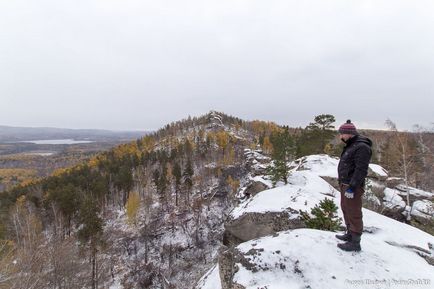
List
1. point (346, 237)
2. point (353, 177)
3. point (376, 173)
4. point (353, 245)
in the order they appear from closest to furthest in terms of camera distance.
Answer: point (353, 177) → point (353, 245) → point (346, 237) → point (376, 173)

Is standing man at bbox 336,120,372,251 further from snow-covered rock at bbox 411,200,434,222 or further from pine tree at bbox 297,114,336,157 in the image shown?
pine tree at bbox 297,114,336,157

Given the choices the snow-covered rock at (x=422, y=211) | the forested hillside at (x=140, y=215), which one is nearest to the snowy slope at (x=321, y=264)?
the forested hillside at (x=140, y=215)

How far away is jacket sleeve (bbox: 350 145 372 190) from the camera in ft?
20.9

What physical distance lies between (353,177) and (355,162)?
16.1 inches

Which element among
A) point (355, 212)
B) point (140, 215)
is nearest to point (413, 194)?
point (355, 212)

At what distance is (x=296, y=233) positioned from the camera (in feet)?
25.1

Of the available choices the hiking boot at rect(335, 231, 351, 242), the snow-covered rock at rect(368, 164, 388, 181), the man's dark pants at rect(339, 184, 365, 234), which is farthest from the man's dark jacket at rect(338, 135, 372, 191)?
the snow-covered rock at rect(368, 164, 388, 181)

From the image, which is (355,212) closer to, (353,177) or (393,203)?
(353,177)

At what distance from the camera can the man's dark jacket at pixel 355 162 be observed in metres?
6.39

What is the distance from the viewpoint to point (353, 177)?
6.40 metres

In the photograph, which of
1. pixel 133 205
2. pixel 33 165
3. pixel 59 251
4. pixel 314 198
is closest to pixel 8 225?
pixel 133 205

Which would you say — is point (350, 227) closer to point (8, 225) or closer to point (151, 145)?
point (8, 225)

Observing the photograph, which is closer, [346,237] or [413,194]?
[346,237]

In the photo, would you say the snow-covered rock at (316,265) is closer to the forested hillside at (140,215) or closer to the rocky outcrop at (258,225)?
the rocky outcrop at (258,225)
